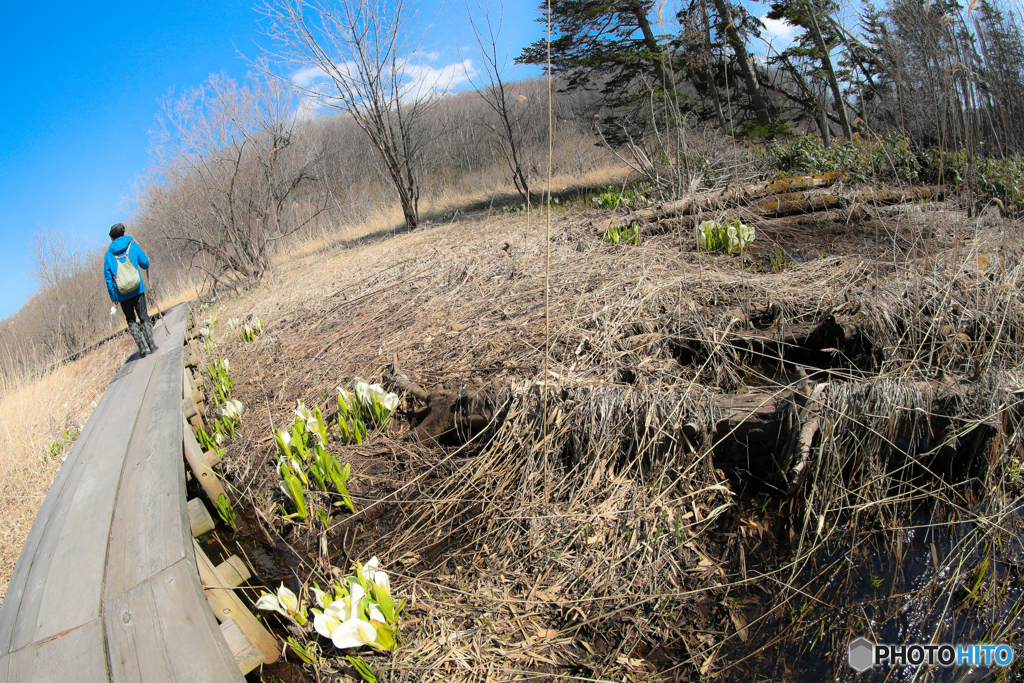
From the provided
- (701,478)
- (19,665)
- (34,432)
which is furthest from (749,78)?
(34,432)

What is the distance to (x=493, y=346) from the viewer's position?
10.5ft

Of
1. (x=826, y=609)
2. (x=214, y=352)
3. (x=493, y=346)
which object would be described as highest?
(x=214, y=352)

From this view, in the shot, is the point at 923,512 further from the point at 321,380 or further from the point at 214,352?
the point at 214,352

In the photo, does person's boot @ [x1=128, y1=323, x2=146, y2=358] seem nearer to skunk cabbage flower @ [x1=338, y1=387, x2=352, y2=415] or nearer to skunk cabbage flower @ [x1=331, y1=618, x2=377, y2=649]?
skunk cabbage flower @ [x1=338, y1=387, x2=352, y2=415]

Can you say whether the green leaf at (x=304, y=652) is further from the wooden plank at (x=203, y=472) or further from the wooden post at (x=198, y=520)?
the wooden plank at (x=203, y=472)

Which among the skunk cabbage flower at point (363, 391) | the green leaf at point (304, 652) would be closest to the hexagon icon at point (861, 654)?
the green leaf at point (304, 652)

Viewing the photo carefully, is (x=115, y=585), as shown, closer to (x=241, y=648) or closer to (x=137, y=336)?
(x=241, y=648)

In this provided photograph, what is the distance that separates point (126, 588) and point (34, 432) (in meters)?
5.16

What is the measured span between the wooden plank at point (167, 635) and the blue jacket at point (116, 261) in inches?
201

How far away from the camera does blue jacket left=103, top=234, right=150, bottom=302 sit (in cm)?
549

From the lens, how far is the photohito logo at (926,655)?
1.50 m

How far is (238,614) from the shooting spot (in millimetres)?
1920

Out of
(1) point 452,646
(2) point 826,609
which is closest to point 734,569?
(2) point 826,609

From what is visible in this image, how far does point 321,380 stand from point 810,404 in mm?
3220
